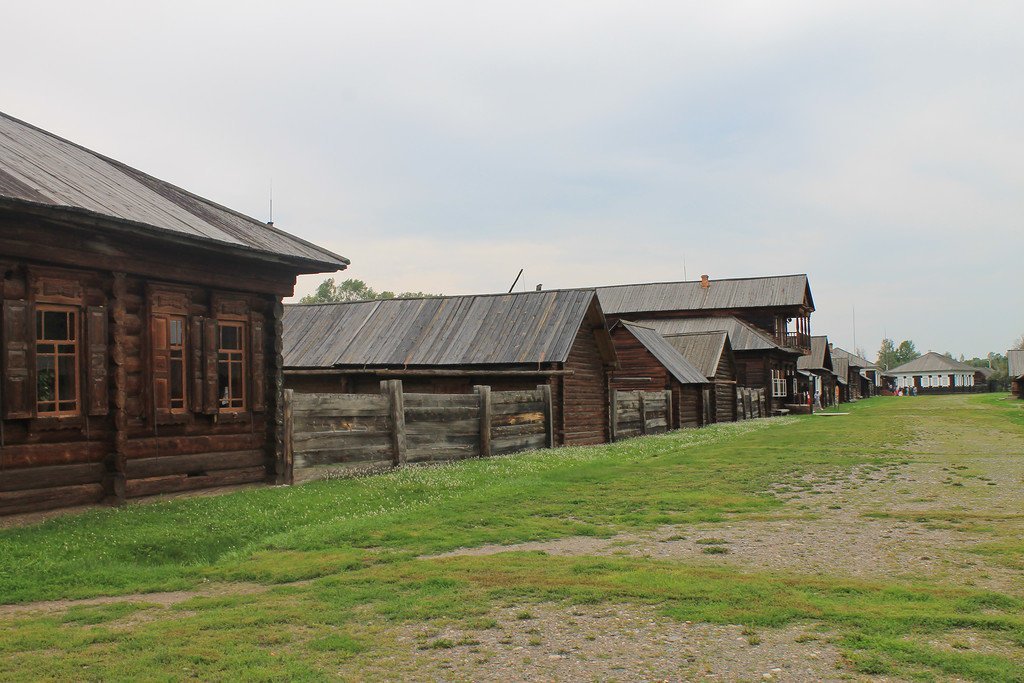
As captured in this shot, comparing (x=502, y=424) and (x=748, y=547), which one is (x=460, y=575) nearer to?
(x=748, y=547)

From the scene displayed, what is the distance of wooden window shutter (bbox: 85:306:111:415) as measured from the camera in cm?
1223

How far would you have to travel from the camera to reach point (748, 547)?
947 cm

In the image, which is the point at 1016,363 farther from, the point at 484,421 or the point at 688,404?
the point at 484,421

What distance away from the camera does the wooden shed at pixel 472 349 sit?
2550cm

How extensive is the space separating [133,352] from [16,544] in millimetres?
4026

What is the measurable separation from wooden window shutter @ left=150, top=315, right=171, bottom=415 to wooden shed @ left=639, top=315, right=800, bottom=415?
45.8 m

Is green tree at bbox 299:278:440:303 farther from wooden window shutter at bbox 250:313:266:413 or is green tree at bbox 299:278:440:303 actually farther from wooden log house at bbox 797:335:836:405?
wooden window shutter at bbox 250:313:266:413

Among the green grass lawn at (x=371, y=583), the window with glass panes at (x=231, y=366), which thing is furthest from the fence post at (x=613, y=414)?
the window with glass panes at (x=231, y=366)

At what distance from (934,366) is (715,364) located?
144m

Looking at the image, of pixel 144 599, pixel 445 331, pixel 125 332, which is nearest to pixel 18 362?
pixel 125 332

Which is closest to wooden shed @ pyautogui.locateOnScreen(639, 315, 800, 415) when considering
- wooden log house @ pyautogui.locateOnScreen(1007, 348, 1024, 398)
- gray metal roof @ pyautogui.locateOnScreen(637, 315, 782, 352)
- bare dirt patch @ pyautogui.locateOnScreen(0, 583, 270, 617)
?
gray metal roof @ pyautogui.locateOnScreen(637, 315, 782, 352)

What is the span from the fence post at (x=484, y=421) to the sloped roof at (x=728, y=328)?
115 ft

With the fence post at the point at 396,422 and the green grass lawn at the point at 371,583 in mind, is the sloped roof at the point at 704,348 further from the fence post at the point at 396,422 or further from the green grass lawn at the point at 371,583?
the green grass lawn at the point at 371,583

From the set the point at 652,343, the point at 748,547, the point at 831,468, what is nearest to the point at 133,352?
the point at 748,547
